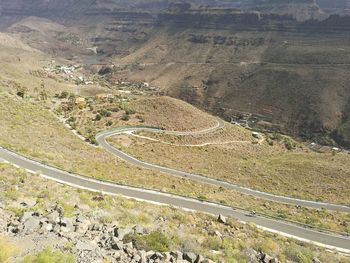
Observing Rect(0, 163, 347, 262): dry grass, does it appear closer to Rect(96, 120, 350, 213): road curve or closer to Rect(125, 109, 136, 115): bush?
Rect(96, 120, 350, 213): road curve

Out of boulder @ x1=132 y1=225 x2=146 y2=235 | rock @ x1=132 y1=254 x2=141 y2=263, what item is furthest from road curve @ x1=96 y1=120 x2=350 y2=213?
rock @ x1=132 y1=254 x2=141 y2=263

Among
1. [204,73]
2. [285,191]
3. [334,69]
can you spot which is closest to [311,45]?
[334,69]

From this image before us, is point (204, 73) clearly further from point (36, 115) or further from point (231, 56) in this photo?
point (36, 115)

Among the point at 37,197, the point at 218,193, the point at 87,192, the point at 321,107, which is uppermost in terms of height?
the point at 37,197

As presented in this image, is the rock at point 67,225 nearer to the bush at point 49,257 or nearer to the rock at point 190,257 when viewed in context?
the bush at point 49,257

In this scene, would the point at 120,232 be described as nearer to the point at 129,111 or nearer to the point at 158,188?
the point at 158,188

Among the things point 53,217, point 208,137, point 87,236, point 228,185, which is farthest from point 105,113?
point 87,236
